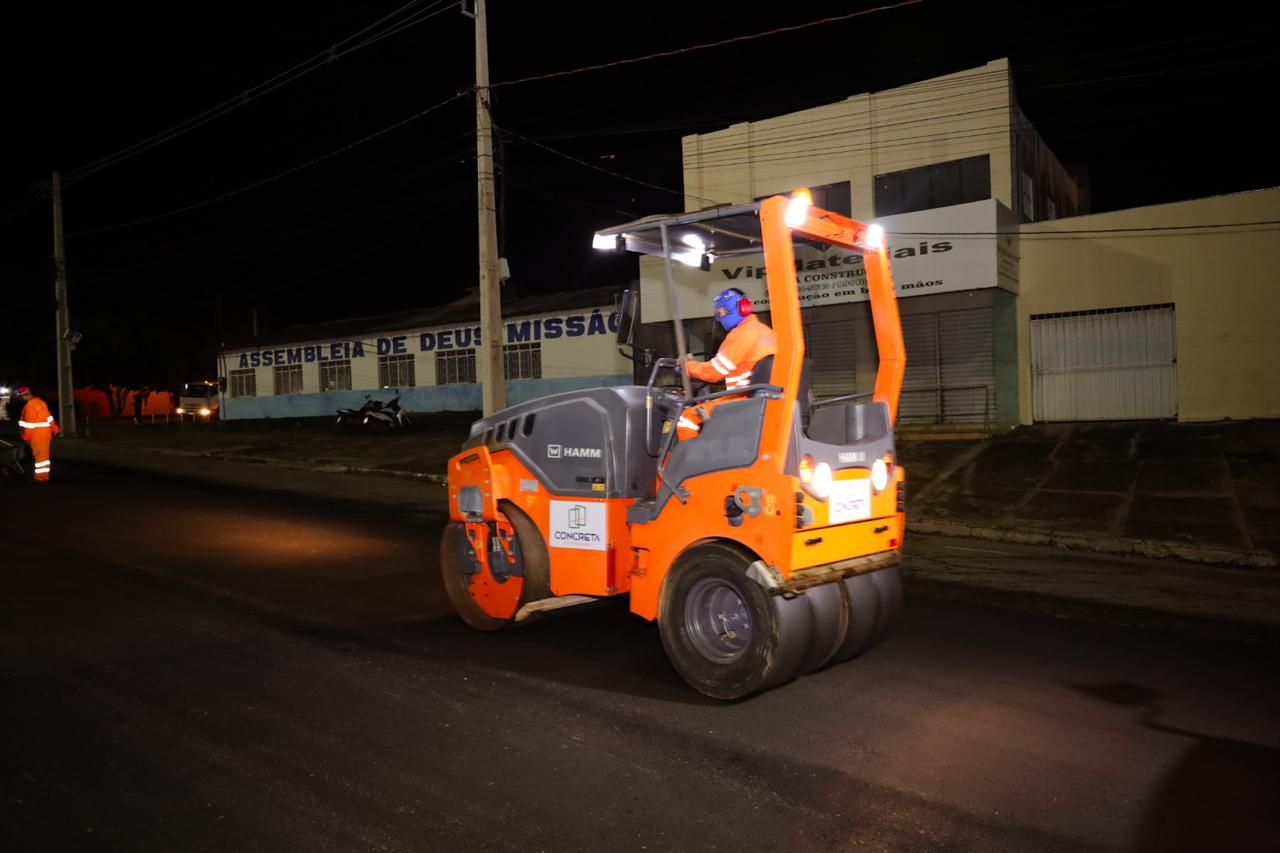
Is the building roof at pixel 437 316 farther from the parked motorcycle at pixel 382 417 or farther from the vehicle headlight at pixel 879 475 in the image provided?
the vehicle headlight at pixel 879 475

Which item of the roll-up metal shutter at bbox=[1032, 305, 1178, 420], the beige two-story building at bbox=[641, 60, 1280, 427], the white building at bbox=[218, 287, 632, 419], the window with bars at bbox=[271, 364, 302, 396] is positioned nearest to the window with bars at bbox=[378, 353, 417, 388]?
the white building at bbox=[218, 287, 632, 419]

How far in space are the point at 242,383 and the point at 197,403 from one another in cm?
661

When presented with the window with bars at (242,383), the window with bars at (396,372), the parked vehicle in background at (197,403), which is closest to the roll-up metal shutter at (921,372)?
the window with bars at (396,372)

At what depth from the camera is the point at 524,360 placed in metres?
27.2

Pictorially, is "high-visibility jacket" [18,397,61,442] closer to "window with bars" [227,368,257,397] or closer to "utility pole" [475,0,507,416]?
"utility pole" [475,0,507,416]

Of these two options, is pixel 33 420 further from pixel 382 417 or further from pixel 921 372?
pixel 921 372

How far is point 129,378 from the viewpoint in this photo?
163 ft

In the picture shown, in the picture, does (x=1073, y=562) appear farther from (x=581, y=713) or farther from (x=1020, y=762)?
(x=581, y=713)

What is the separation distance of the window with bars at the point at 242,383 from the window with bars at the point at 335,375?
16.0ft

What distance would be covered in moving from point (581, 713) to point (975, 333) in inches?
598

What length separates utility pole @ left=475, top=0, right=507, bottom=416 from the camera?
14516 millimetres

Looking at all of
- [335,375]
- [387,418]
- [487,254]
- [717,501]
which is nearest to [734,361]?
[717,501]

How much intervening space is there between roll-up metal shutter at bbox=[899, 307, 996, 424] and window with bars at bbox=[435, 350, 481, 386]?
14.8m

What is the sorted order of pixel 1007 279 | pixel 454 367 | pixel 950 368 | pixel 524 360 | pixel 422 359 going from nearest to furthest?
pixel 1007 279
pixel 950 368
pixel 524 360
pixel 454 367
pixel 422 359
